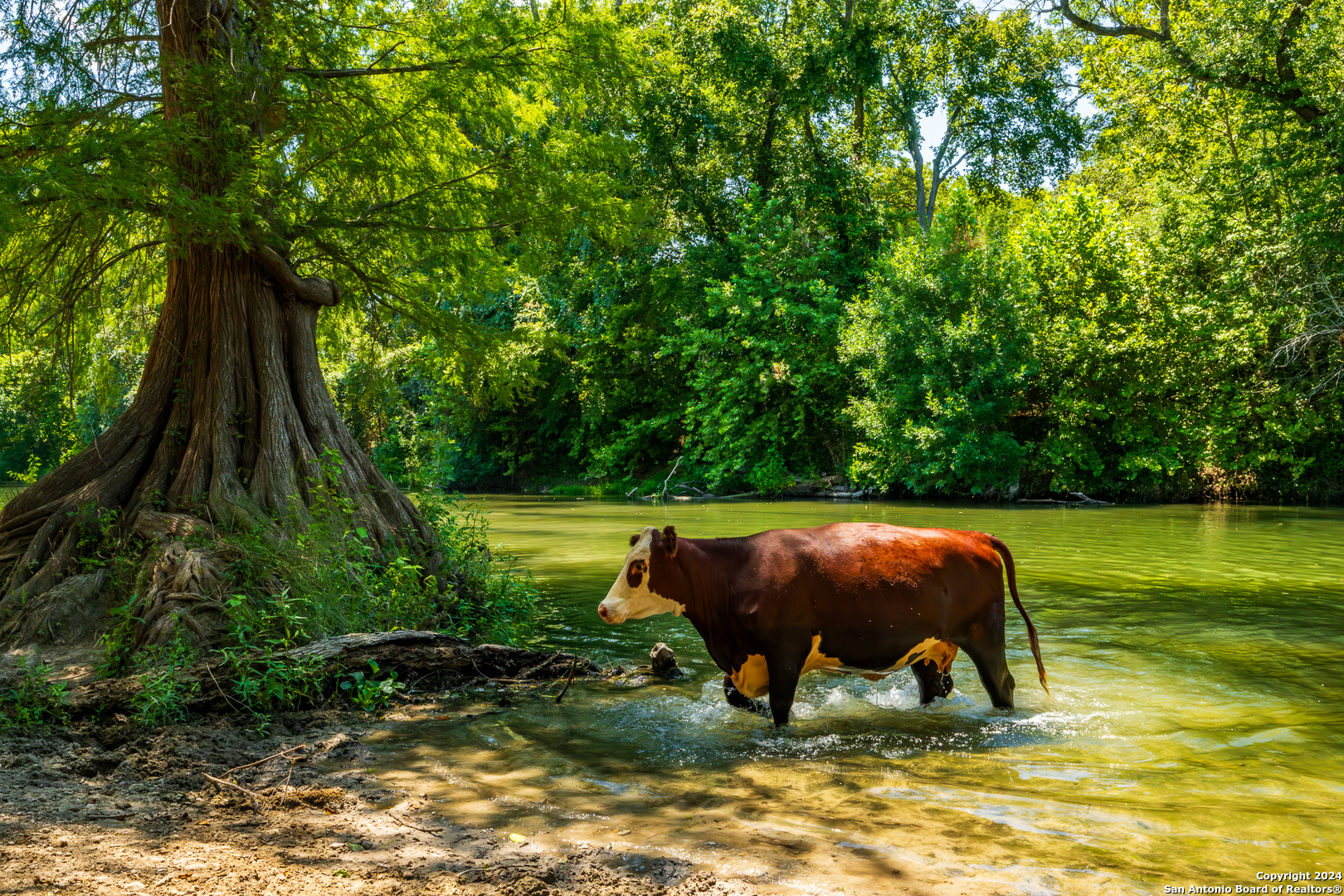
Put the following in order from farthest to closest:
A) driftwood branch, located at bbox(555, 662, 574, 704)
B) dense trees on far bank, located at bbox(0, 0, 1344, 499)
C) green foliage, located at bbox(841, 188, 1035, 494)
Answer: green foliage, located at bbox(841, 188, 1035, 494)
dense trees on far bank, located at bbox(0, 0, 1344, 499)
driftwood branch, located at bbox(555, 662, 574, 704)

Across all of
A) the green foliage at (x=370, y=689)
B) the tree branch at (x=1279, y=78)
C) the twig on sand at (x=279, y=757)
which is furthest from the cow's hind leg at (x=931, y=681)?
the tree branch at (x=1279, y=78)

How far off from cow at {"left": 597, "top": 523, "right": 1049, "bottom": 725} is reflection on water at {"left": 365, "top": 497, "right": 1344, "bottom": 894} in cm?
44

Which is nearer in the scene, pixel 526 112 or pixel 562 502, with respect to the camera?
pixel 526 112

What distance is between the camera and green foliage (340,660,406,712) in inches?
280

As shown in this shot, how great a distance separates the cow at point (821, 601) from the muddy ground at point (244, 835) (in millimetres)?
2344

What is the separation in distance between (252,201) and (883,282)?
27.9 metres

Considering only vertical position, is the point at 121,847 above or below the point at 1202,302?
below

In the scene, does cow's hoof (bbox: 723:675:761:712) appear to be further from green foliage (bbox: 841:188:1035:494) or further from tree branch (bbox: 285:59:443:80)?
green foliage (bbox: 841:188:1035:494)

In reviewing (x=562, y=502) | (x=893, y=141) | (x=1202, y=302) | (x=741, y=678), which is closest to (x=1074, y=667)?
(x=741, y=678)

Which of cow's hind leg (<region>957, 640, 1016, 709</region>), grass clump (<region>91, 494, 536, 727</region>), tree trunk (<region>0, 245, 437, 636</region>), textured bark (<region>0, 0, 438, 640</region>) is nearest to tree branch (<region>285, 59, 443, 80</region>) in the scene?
textured bark (<region>0, 0, 438, 640</region>)

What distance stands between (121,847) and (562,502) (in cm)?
3103

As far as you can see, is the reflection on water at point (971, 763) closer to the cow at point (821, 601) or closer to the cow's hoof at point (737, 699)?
the cow's hoof at point (737, 699)

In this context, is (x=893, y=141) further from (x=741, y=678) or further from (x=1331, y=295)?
(x=741, y=678)

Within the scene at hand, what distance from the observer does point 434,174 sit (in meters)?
10.1
